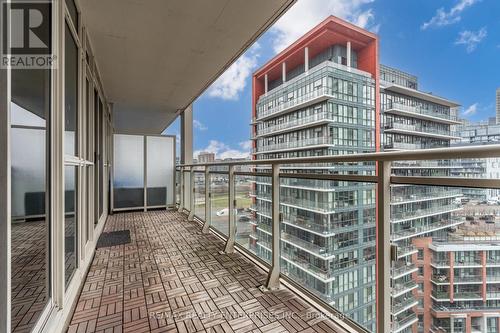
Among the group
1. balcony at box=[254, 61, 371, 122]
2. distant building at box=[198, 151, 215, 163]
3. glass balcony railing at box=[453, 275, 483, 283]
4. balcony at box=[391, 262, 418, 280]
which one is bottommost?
balcony at box=[391, 262, 418, 280]

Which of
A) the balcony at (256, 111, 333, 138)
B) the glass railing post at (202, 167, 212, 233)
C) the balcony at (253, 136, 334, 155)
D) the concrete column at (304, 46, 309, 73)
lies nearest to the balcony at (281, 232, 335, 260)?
the glass railing post at (202, 167, 212, 233)

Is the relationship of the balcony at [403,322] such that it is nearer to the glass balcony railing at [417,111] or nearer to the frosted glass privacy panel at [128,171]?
the glass balcony railing at [417,111]

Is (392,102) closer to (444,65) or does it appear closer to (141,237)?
(444,65)

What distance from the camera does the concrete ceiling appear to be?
2.47 meters

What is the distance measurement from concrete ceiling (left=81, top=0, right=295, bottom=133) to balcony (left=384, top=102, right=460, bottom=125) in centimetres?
283

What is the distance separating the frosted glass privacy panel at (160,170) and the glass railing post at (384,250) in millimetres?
5887

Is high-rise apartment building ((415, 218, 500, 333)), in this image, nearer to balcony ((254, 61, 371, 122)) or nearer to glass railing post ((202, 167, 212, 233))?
glass railing post ((202, 167, 212, 233))

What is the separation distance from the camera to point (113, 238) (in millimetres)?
3758

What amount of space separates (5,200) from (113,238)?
3278 millimetres

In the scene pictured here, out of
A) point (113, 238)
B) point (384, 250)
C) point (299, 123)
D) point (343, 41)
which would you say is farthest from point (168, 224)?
point (343, 41)

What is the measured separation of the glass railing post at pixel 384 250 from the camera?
50.6 inches

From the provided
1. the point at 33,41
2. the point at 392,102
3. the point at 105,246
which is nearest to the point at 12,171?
the point at 33,41

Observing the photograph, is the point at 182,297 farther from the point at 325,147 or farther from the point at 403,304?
the point at 325,147

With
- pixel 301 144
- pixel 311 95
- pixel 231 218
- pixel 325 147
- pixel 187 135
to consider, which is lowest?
pixel 231 218
